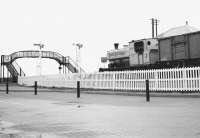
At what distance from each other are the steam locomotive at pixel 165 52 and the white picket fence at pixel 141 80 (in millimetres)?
1238

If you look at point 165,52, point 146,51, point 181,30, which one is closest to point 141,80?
point 165,52

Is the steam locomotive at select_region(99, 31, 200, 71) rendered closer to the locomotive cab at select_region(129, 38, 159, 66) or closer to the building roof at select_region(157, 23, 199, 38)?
the locomotive cab at select_region(129, 38, 159, 66)

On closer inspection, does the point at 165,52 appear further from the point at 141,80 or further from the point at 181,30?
the point at 181,30

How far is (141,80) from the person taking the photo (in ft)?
82.1

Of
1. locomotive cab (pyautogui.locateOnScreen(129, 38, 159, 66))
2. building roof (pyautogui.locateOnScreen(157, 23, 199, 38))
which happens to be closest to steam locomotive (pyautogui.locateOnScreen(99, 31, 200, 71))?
locomotive cab (pyautogui.locateOnScreen(129, 38, 159, 66))

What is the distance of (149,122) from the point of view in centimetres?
820

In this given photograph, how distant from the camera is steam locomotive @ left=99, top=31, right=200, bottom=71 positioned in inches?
981

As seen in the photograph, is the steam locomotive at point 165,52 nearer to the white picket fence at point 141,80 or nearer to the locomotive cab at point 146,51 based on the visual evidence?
the locomotive cab at point 146,51

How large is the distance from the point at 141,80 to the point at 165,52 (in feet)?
11.9

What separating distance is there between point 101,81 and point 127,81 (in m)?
3.80

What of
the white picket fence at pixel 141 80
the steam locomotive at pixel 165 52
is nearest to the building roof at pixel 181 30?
the steam locomotive at pixel 165 52

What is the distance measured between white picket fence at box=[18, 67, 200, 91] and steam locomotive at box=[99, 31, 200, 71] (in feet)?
4.06

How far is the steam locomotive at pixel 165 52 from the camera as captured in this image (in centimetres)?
2491

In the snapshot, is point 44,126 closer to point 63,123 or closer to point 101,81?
point 63,123
